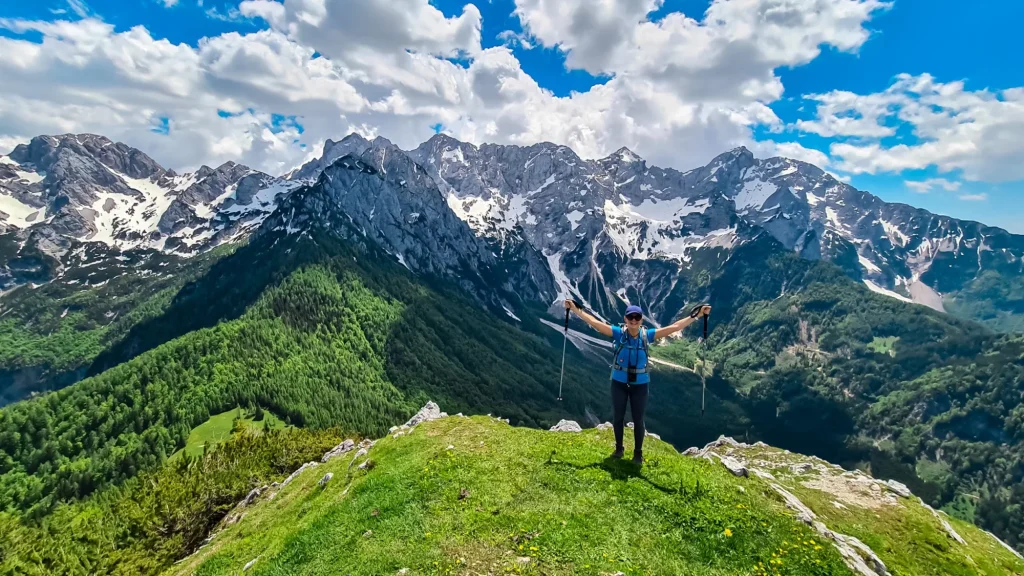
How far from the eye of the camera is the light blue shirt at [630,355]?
19.9m

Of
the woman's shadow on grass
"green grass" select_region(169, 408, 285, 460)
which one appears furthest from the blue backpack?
"green grass" select_region(169, 408, 285, 460)

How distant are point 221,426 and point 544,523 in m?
177

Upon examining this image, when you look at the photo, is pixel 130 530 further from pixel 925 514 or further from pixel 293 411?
pixel 293 411

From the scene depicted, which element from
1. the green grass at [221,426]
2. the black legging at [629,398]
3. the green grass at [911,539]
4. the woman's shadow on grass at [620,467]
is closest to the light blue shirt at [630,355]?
the black legging at [629,398]

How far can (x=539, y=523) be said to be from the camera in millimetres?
17859

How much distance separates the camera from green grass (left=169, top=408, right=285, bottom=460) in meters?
149

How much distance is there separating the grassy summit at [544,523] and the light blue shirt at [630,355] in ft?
14.8

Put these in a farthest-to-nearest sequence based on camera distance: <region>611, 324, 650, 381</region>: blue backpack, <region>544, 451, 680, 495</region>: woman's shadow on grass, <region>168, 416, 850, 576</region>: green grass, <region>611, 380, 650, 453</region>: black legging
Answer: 1. <region>544, 451, 680, 495</region>: woman's shadow on grass
2. <region>611, 380, 650, 453</region>: black legging
3. <region>611, 324, 650, 381</region>: blue backpack
4. <region>168, 416, 850, 576</region>: green grass

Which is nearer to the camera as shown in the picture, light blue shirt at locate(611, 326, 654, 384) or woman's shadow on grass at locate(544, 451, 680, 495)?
light blue shirt at locate(611, 326, 654, 384)

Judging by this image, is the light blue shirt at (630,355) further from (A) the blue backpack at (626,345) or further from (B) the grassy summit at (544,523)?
(B) the grassy summit at (544,523)

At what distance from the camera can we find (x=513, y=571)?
15.5m

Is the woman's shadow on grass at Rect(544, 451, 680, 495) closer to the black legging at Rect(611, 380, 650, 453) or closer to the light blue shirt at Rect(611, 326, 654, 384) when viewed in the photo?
the black legging at Rect(611, 380, 650, 453)

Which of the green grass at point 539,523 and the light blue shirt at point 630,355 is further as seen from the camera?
the light blue shirt at point 630,355

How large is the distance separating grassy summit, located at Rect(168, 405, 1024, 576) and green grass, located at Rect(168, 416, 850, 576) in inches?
2.0
